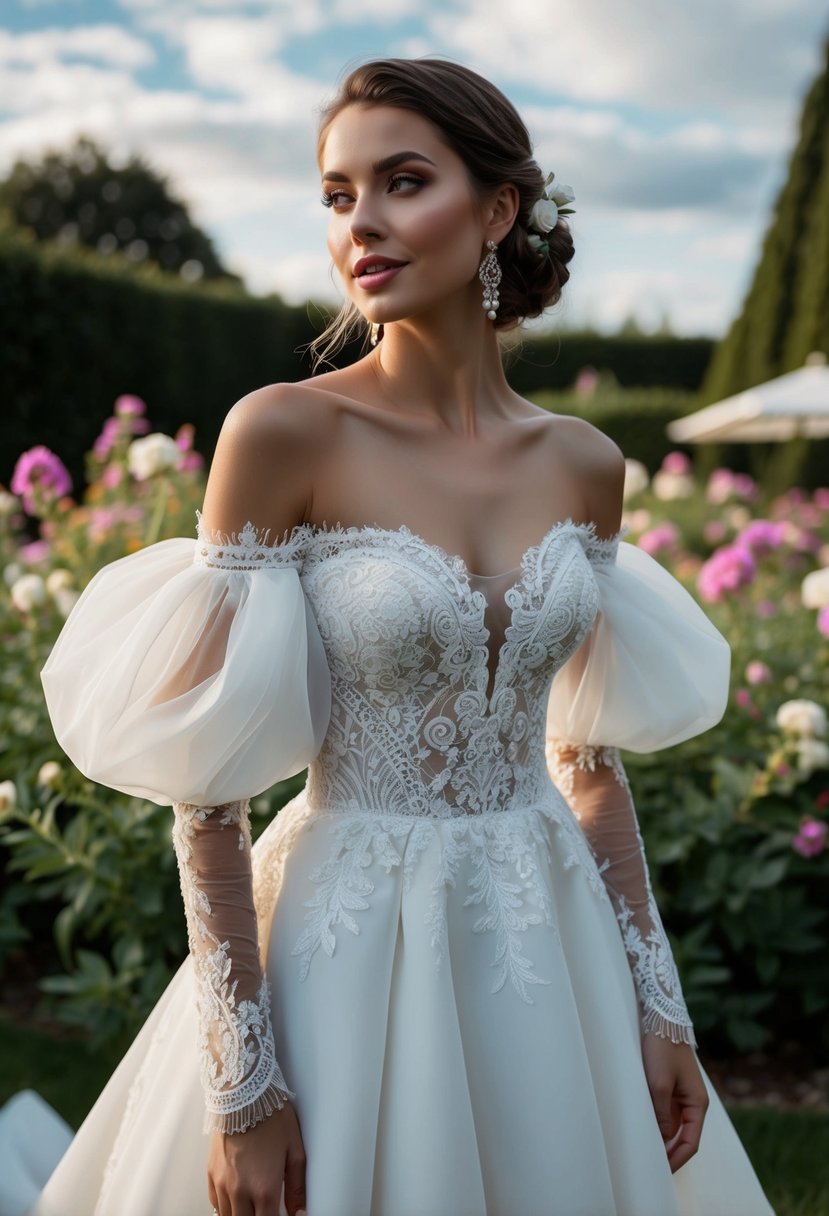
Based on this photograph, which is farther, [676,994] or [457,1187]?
[676,994]

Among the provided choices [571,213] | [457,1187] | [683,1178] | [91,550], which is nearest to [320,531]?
[571,213]

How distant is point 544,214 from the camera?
1.94m

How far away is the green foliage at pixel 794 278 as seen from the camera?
11961 mm

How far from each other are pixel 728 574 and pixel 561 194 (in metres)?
2.43

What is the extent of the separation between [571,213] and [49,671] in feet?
3.96

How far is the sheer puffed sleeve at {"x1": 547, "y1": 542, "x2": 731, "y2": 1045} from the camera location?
2.06 m

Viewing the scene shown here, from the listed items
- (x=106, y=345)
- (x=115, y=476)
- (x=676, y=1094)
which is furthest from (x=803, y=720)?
(x=106, y=345)

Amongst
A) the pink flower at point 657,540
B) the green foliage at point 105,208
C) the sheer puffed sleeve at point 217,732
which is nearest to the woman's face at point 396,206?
the sheer puffed sleeve at point 217,732

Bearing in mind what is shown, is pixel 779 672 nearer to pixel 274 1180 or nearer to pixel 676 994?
pixel 676 994

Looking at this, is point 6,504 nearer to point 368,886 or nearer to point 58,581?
point 58,581

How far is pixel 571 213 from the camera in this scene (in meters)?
2.05

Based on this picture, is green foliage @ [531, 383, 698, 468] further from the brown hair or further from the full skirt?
the full skirt

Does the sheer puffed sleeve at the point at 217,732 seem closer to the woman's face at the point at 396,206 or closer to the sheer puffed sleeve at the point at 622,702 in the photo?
the woman's face at the point at 396,206

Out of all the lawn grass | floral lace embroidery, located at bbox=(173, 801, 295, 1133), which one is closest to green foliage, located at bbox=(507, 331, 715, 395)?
the lawn grass
